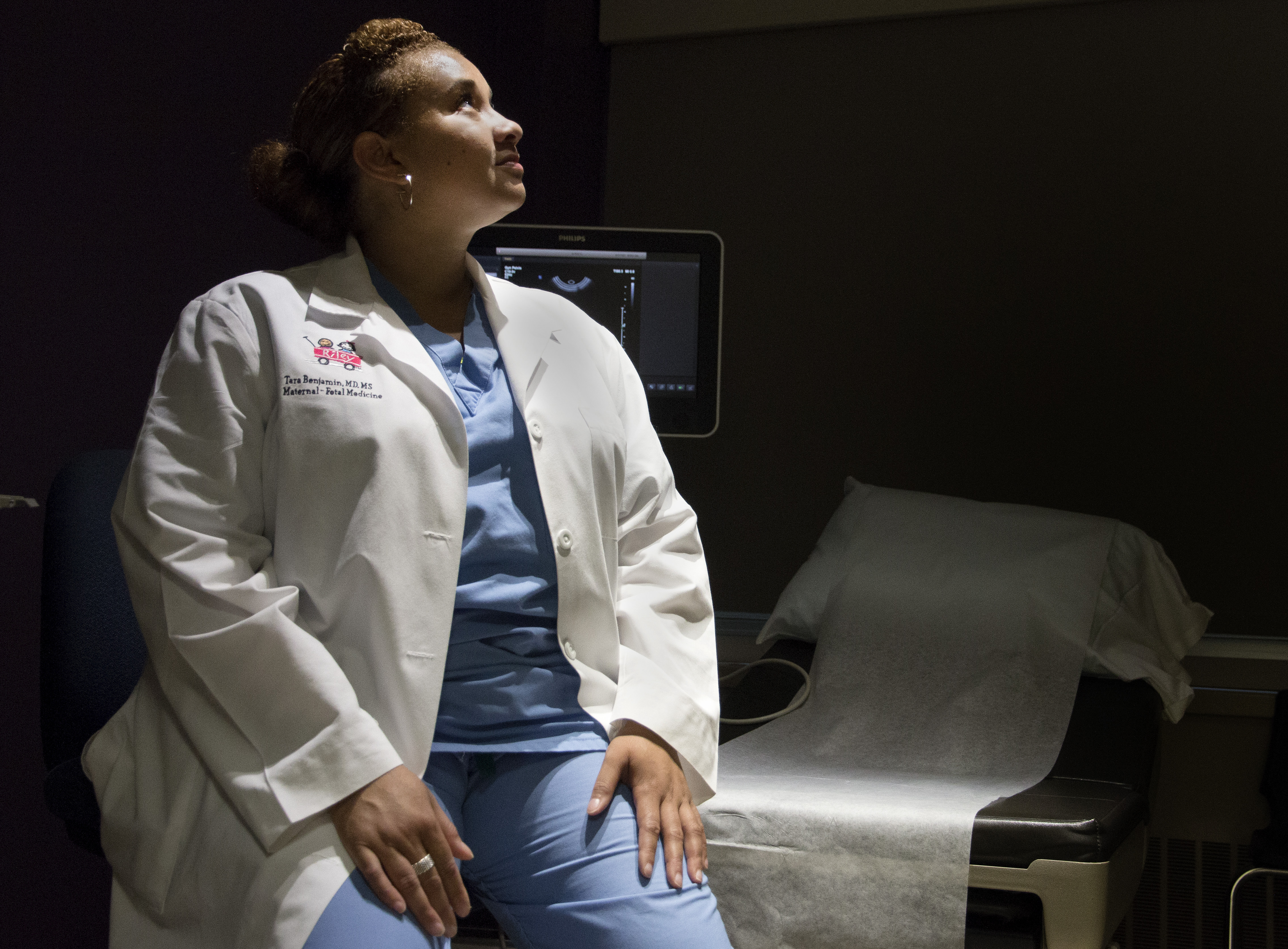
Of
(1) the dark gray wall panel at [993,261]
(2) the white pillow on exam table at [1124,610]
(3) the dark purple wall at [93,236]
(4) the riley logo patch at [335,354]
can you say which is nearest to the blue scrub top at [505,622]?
(4) the riley logo patch at [335,354]

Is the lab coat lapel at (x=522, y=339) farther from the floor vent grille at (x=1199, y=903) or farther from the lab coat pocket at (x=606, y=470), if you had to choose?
the floor vent grille at (x=1199, y=903)

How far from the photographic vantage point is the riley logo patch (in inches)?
39.2

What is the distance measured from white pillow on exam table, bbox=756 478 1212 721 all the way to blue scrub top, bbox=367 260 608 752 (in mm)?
1060

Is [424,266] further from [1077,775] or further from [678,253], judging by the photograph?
[1077,775]

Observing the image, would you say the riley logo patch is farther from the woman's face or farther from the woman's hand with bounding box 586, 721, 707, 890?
the woman's hand with bounding box 586, 721, 707, 890

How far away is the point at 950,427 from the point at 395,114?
1542 millimetres

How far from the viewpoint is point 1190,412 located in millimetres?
2186

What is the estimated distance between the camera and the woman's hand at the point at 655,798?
3.01 ft

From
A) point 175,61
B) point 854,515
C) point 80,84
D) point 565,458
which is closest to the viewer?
point 565,458

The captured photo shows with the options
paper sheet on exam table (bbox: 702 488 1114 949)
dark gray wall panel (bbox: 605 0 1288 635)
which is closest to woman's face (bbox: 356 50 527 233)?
paper sheet on exam table (bbox: 702 488 1114 949)

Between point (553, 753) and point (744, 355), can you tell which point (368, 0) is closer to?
point (744, 355)

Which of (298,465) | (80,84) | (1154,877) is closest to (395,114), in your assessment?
(298,465)

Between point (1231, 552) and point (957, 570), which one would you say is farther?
point (1231, 552)

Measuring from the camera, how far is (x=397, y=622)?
0.92m
